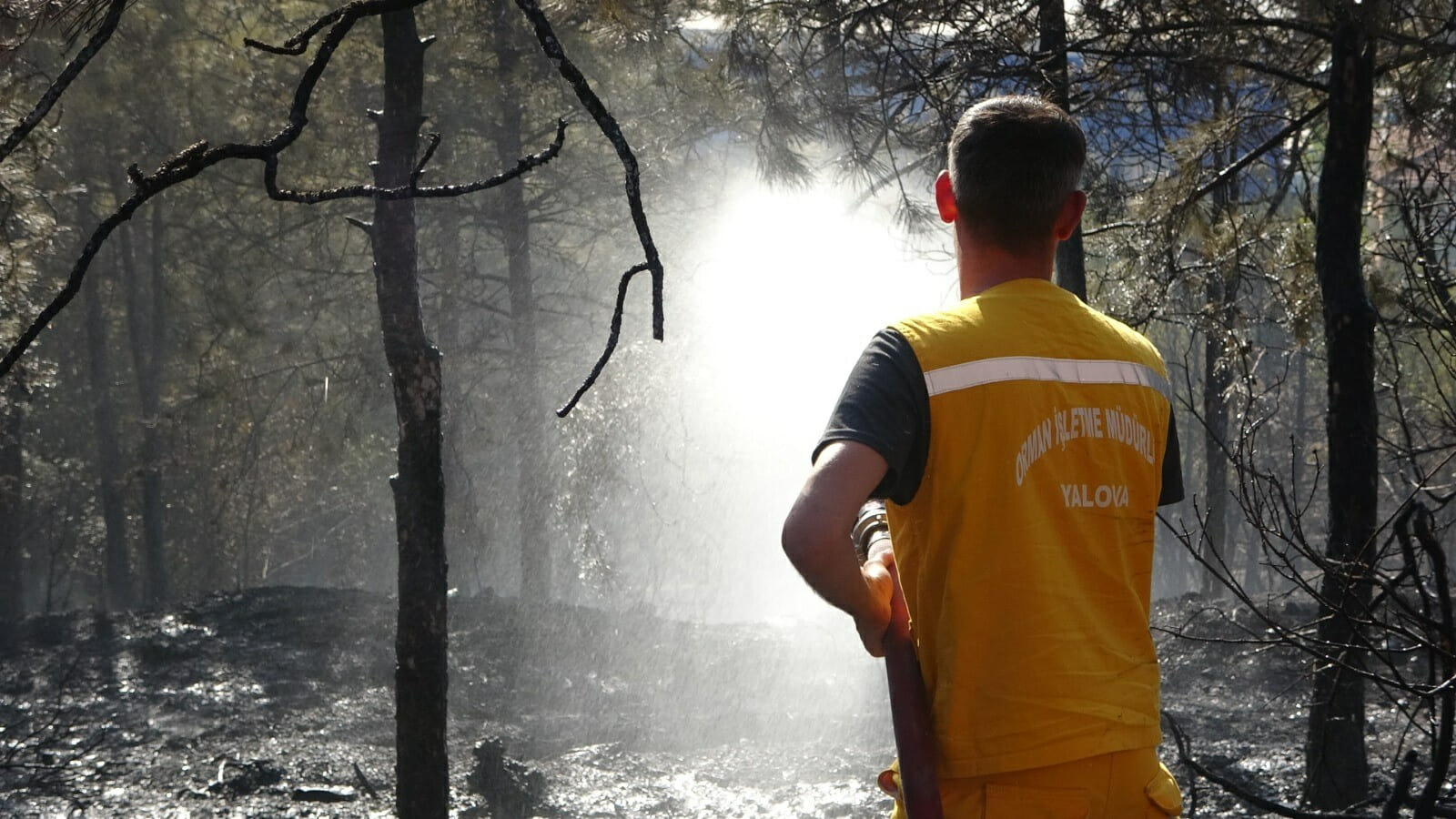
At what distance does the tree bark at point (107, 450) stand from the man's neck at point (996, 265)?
20.6 meters

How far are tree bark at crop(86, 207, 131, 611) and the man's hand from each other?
2054 centimetres

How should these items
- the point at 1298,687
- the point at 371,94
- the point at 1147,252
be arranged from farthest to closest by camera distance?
the point at 371,94
the point at 1298,687
the point at 1147,252

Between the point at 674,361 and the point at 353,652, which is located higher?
the point at 674,361

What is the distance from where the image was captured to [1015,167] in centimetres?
182

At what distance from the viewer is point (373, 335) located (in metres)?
18.8

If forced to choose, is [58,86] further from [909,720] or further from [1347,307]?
[1347,307]

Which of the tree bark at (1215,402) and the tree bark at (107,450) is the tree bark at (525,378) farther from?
the tree bark at (1215,402)

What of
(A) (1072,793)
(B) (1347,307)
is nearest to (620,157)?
(A) (1072,793)

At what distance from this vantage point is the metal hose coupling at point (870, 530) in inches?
78.2

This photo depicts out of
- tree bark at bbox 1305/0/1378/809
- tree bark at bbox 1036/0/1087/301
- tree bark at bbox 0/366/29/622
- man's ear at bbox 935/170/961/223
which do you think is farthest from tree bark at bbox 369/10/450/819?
tree bark at bbox 0/366/29/622

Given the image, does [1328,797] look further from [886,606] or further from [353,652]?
[353,652]

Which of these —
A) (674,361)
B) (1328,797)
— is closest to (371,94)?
(674,361)

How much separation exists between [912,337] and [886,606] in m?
0.39

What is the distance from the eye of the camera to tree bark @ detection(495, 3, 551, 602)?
18.8 metres
